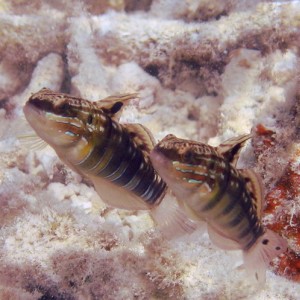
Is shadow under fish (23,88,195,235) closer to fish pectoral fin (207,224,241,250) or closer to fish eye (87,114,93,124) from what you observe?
fish eye (87,114,93,124)


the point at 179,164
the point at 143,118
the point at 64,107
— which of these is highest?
the point at 64,107

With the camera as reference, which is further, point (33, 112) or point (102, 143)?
point (102, 143)

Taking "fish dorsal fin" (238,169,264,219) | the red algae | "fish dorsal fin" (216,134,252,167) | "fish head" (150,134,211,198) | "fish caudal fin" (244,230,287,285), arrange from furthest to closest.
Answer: the red algae
"fish caudal fin" (244,230,287,285)
"fish dorsal fin" (238,169,264,219)
"fish dorsal fin" (216,134,252,167)
"fish head" (150,134,211,198)

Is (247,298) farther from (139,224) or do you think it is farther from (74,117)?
(74,117)

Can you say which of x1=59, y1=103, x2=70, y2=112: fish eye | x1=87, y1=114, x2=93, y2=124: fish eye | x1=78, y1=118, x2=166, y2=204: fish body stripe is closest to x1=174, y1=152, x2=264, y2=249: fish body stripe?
x1=78, y1=118, x2=166, y2=204: fish body stripe

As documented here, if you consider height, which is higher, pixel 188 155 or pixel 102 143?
pixel 188 155

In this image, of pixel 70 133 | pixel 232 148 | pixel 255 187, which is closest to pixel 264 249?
pixel 255 187

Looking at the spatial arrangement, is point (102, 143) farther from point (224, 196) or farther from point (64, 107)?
point (224, 196)
